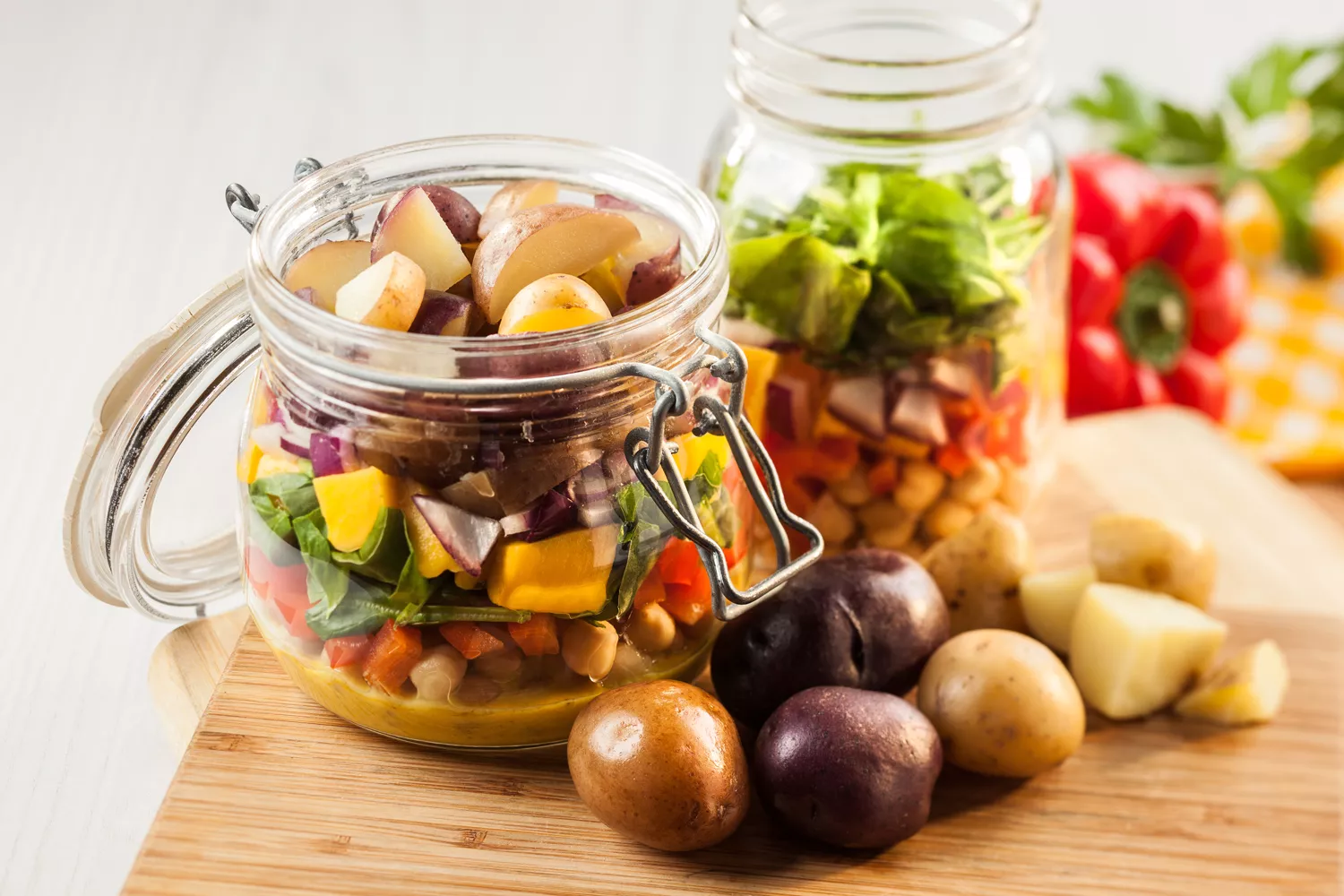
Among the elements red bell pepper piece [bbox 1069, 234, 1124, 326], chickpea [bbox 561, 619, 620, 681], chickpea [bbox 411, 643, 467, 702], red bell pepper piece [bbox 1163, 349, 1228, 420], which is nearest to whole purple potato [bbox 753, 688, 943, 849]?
chickpea [bbox 561, 619, 620, 681]

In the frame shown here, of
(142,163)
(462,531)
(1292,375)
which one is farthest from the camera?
(1292,375)

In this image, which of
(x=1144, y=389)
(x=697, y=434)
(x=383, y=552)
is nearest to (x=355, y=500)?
(x=383, y=552)

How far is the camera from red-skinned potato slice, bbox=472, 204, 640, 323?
42.2 inches

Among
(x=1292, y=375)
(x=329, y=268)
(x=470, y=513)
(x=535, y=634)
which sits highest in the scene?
(x=329, y=268)

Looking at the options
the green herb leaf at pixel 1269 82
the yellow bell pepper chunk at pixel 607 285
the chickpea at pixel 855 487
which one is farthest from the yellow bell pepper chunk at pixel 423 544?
the green herb leaf at pixel 1269 82

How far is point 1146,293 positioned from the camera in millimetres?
2205

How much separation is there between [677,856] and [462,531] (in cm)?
32

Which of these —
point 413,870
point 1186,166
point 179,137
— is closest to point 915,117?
point 413,870

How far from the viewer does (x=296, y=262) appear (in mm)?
1123

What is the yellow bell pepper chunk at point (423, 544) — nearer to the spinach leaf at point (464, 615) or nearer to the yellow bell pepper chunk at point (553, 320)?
the spinach leaf at point (464, 615)

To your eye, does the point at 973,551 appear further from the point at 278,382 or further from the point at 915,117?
the point at 278,382

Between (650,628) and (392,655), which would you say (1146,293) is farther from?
(392,655)

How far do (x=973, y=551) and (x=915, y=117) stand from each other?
435mm

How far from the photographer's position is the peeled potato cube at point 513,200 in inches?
46.3
